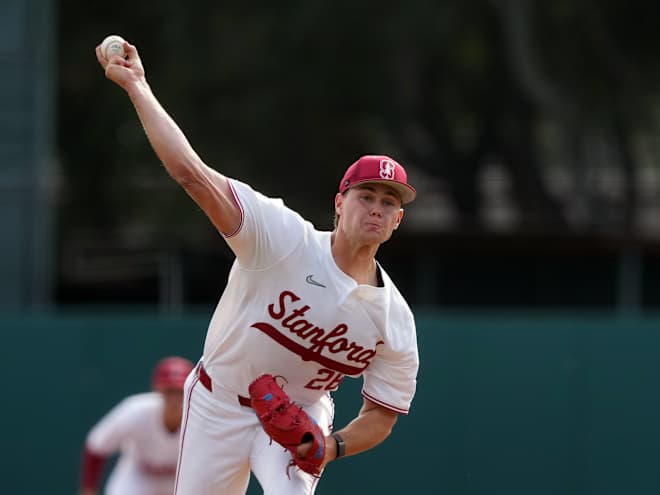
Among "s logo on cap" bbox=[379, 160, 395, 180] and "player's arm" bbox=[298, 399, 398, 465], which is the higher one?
"s logo on cap" bbox=[379, 160, 395, 180]

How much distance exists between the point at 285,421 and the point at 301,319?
1.34ft

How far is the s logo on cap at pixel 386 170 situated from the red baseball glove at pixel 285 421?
2.86 feet

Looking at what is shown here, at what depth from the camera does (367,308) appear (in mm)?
4973

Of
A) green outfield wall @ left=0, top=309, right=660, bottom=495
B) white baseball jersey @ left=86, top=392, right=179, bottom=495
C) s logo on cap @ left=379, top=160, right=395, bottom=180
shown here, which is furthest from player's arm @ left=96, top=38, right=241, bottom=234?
green outfield wall @ left=0, top=309, right=660, bottom=495

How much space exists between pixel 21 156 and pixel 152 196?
9.65 metres

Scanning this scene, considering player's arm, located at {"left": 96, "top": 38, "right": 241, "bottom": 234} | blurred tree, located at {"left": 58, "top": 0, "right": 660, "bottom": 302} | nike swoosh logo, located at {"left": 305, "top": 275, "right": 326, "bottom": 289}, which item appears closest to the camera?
player's arm, located at {"left": 96, "top": 38, "right": 241, "bottom": 234}

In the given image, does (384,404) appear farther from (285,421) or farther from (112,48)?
(112,48)

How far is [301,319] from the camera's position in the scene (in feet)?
16.2

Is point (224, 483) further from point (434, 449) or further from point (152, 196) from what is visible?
point (152, 196)

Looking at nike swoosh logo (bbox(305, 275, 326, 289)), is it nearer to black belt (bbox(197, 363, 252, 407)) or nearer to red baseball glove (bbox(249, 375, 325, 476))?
red baseball glove (bbox(249, 375, 325, 476))

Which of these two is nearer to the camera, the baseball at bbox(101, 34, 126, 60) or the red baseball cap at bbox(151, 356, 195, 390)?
the baseball at bbox(101, 34, 126, 60)

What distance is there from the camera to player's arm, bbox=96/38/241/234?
439 cm

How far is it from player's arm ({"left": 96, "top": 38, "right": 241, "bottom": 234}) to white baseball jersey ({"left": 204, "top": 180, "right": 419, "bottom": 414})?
0.64 ft

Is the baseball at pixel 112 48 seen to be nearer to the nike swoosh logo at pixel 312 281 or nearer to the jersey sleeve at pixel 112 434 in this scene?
the nike swoosh logo at pixel 312 281
